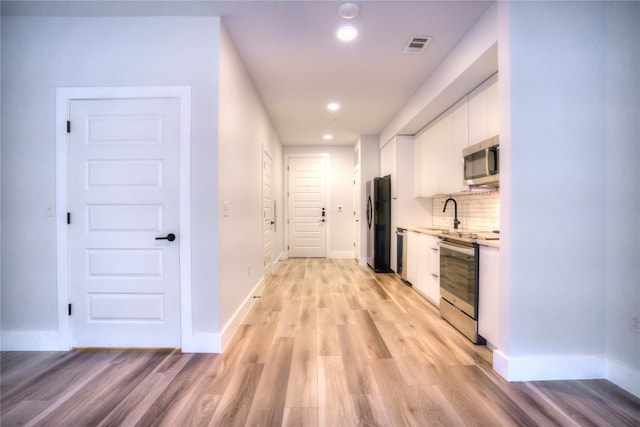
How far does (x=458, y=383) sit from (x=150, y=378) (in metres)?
1.97

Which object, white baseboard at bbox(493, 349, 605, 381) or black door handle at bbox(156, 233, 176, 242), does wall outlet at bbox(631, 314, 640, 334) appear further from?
black door handle at bbox(156, 233, 176, 242)

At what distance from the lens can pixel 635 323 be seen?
5.61ft

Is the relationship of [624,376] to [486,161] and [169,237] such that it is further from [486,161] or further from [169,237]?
[169,237]

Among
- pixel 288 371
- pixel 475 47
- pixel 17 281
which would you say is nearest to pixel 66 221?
pixel 17 281

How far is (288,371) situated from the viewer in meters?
1.91

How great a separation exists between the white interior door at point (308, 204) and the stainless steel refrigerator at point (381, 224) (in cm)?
166

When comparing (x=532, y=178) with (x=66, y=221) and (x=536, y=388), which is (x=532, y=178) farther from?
(x=66, y=221)

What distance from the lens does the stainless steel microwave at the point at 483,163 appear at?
7.64 ft

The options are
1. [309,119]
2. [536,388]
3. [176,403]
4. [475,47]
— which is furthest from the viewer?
[309,119]

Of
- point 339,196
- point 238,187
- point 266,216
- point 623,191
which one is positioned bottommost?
point 266,216

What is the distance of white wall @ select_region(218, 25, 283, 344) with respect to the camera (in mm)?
2336

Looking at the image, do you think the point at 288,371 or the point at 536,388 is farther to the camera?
the point at 288,371

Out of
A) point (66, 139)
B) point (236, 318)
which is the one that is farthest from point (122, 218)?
point (236, 318)

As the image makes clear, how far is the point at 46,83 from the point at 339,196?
5.24 m
